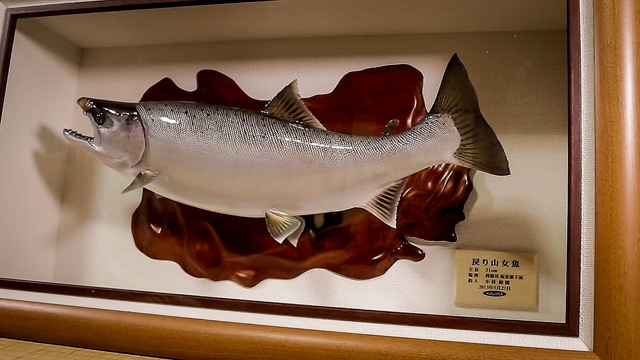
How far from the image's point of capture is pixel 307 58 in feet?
2.53

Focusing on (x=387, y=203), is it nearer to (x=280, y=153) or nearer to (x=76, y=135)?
(x=280, y=153)

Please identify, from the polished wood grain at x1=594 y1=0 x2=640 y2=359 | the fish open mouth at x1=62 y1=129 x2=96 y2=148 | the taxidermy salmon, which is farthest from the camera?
the fish open mouth at x1=62 y1=129 x2=96 y2=148

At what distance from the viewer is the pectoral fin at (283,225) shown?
2.34 ft

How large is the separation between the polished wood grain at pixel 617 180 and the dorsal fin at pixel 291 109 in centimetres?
34

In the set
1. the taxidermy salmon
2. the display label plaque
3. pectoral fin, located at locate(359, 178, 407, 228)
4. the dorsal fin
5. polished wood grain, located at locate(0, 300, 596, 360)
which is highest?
the dorsal fin

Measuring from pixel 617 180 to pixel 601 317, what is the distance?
148 millimetres

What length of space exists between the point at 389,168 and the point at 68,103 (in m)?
0.51

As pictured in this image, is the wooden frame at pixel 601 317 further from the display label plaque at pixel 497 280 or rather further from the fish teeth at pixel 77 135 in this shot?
the fish teeth at pixel 77 135

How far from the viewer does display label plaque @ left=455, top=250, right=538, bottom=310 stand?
2.10ft

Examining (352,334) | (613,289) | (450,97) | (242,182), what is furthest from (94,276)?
(613,289)

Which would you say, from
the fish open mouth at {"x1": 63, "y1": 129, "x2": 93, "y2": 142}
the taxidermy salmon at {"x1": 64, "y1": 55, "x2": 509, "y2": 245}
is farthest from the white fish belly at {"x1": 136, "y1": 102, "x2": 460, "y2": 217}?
the fish open mouth at {"x1": 63, "y1": 129, "x2": 93, "y2": 142}

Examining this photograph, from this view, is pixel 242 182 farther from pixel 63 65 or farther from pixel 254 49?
pixel 63 65

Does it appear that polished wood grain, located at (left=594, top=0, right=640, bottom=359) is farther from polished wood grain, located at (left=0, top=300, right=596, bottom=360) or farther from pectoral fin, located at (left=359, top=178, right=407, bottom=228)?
pectoral fin, located at (left=359, top=178, right=407, bottom=228)

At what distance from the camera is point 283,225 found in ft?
2.34
